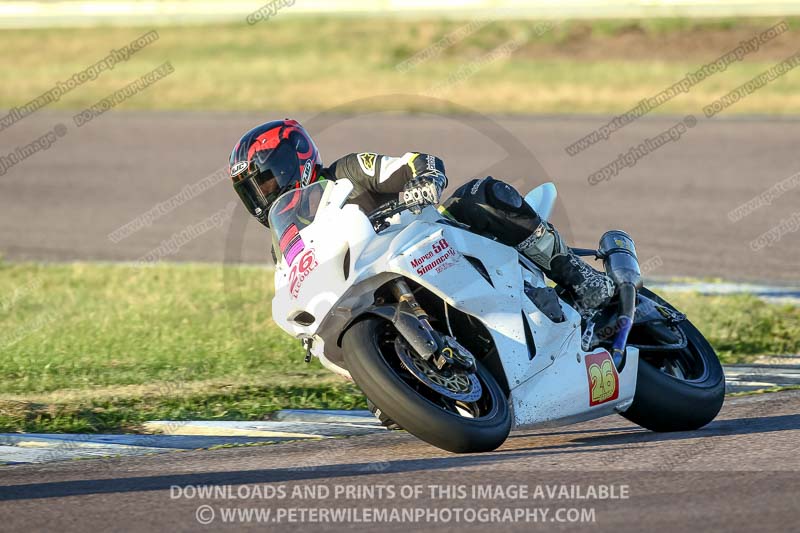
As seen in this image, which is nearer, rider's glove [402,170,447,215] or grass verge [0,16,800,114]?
rider's glove [402,170,447,215]

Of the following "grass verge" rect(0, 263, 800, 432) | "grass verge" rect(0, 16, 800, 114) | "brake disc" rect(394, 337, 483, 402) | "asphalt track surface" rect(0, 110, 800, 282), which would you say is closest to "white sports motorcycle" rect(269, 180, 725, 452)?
"brake disc" rect(394, 337, 483, 402)

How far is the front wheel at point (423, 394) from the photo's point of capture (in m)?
5.34

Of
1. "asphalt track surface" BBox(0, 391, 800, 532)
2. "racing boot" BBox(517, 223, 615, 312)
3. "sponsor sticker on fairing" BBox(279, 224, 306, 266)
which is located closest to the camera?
"asphalt track surface" BBox(0, 391, 800, 532)

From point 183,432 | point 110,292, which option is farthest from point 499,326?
point 110,292

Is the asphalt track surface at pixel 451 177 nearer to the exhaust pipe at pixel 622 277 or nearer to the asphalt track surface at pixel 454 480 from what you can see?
the exhaust pipe at pixel 622 277

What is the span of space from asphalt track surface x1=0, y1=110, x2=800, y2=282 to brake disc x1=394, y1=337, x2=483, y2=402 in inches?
244

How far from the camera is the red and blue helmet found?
6105mm

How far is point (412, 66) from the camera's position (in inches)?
1138

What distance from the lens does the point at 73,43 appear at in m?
34.0

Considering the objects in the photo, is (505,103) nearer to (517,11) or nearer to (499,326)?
(517,11)

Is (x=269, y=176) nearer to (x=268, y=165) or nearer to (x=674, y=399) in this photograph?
(x=268, y=165)

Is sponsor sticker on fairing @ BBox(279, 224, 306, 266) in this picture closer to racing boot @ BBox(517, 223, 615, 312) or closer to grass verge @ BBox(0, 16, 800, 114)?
racing boot @ BBox(517, 223, 615, 312)

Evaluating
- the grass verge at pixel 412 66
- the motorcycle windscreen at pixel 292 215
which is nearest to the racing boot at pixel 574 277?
the motorcycle windscreen at pixel 292 215

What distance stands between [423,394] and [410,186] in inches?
40.4
